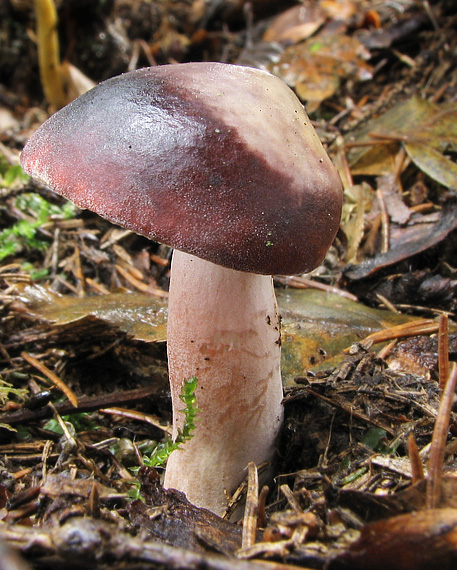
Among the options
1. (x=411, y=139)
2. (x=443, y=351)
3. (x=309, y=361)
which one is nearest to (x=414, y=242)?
(x=411, y=139)

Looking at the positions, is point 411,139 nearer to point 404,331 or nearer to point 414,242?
point 414,242

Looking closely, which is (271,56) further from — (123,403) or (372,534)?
(372,534)

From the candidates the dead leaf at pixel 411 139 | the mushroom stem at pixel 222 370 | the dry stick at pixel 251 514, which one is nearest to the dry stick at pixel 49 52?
→ the dead leaf at pixel 411 139

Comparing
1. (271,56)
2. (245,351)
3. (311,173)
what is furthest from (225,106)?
(271,56)

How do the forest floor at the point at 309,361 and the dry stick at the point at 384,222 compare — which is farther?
the dry stick at the point at 384,222

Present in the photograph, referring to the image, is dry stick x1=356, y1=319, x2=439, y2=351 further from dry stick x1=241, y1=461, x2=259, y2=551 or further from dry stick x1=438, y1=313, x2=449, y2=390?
dry stick x1=241, y1=461, x2=259, y2=551

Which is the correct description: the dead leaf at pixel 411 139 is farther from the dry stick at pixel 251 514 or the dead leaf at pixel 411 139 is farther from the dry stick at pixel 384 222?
the dry stick at pixel 251 514

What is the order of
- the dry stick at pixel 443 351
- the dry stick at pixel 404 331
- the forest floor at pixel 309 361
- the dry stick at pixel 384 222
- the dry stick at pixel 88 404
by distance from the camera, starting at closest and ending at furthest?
the forest floor at pixel 309 361 < the dry stick at pixel 443 351 < the dry stick at pixel 88 404 < the dry stick at pixel 404 331 < the dry stick at pixel 384 222

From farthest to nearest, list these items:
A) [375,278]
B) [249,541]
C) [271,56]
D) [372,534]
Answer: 1. [271,56]
2. [375,278]
3. [249,541]
4. [372,534]
